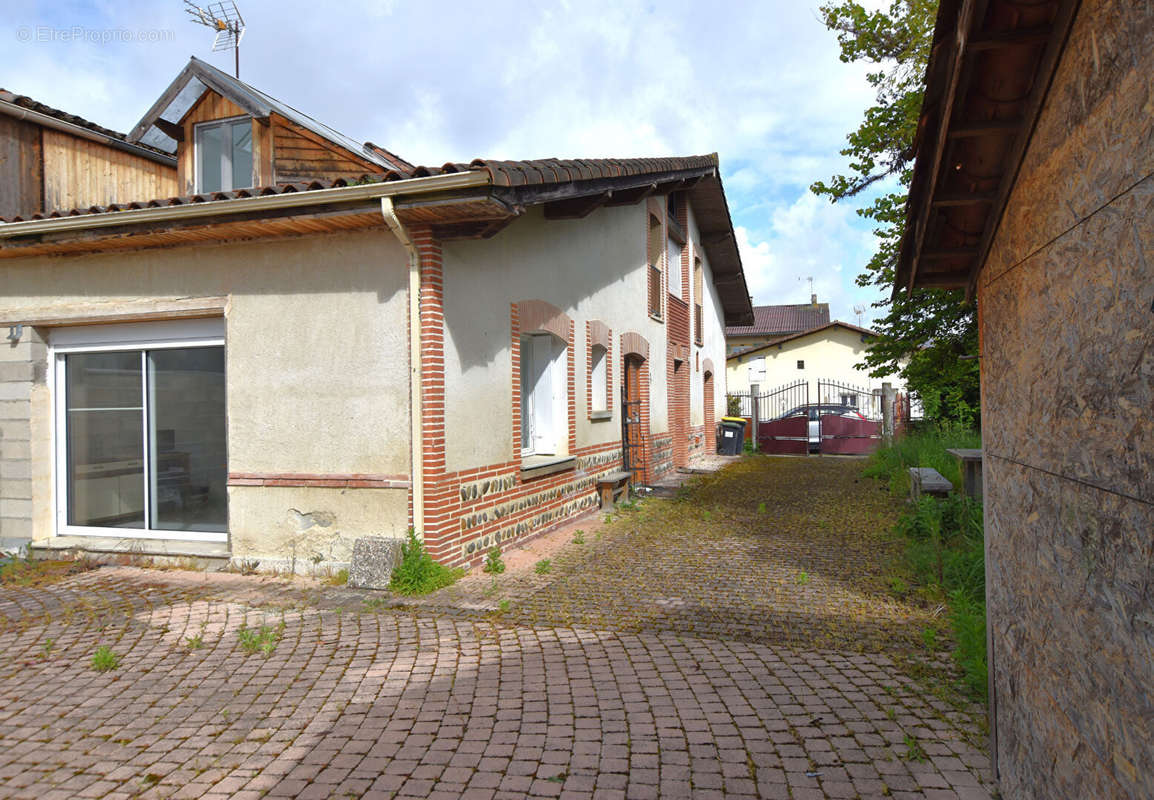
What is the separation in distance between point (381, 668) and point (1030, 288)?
387 cm

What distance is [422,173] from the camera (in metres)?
5.75

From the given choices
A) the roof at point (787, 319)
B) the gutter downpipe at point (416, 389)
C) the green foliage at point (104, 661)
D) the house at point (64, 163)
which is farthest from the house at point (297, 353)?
the roof at point (787, 319)

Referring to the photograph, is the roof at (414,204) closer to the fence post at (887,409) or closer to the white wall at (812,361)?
the fence post at (887,409)

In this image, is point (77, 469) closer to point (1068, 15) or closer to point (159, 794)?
point (159, 794)

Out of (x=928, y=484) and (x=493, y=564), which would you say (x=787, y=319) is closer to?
(x=928, y=484)

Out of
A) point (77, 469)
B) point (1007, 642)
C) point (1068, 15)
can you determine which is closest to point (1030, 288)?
point (1068, 15)

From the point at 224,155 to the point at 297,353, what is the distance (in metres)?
4.86

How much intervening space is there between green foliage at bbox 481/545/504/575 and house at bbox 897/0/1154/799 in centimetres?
440

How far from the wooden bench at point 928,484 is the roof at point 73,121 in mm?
11922

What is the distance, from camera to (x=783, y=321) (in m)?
49.5

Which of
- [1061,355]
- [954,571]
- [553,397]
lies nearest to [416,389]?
[553,397]

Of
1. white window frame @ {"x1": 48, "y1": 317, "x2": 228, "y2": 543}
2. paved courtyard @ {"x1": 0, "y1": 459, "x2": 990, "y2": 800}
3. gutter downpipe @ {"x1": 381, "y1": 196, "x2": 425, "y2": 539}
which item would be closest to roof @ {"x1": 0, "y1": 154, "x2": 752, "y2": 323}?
gutter downpipe @ {"x1": 381, "y1": 196, "x2": 425, "y2": 539}

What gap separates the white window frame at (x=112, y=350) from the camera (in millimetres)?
7234

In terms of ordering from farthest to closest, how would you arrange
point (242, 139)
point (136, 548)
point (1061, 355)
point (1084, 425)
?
point (242, 139) → point (136, 548) → point (1061, 355) → point (1084, 425)
